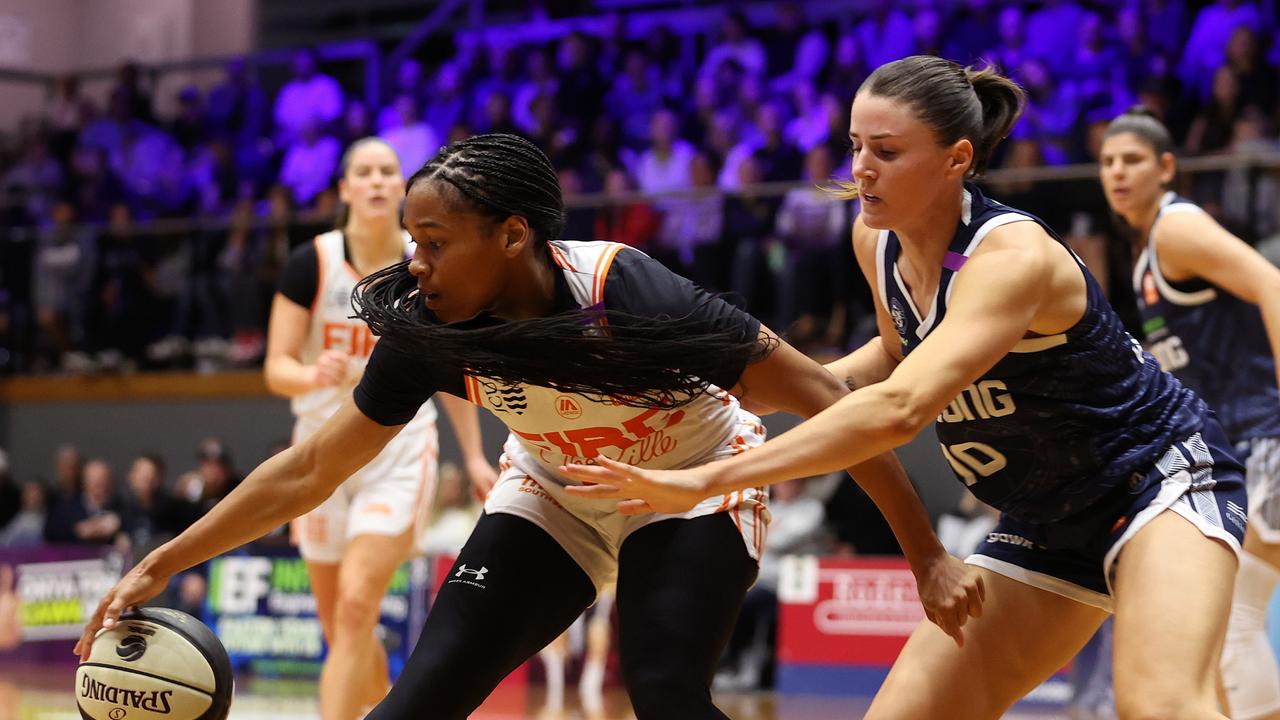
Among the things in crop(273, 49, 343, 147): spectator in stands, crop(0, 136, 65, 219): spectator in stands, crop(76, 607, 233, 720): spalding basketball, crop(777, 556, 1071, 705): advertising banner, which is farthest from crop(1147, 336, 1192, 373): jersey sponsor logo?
crop(0, 136, 65, 219): spectator in stands

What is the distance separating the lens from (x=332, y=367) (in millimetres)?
5133

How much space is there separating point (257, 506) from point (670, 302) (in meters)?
1.08

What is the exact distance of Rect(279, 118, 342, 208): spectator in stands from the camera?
13.9 m

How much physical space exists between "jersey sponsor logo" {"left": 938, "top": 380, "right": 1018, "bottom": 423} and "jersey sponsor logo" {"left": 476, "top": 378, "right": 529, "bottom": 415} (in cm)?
93

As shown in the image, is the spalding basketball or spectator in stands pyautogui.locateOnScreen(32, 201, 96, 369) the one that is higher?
the spalding basketball

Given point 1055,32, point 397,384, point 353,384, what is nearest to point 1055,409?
point 397,384

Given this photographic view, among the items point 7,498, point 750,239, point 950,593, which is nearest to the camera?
point 950,593

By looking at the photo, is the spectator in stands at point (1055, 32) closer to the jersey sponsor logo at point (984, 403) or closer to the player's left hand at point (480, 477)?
the player's left hand at point (480, 477)

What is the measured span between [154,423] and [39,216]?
379 cm

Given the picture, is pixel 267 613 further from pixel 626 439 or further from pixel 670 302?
pixel 670 302

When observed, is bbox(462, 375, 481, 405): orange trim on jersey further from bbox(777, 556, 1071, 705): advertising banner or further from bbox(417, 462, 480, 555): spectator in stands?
bbox(417, 462, 480, 555): spectator in stands

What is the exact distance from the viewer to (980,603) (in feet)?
10.5

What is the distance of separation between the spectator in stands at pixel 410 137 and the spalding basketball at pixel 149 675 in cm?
985

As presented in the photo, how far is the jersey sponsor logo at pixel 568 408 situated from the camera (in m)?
3.25
